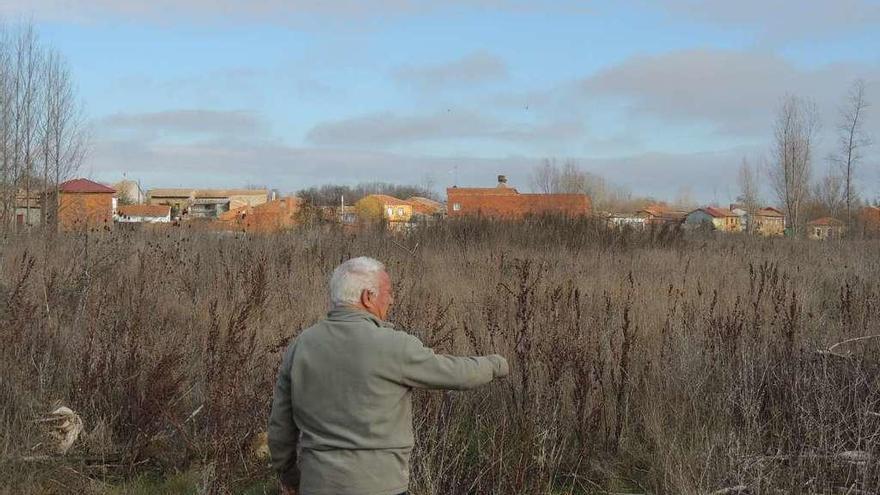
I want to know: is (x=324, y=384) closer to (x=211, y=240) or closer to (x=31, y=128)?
(x=211, y=240)

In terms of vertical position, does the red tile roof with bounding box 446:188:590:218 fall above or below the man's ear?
above

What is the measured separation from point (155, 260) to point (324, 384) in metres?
9.38

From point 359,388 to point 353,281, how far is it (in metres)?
0.40

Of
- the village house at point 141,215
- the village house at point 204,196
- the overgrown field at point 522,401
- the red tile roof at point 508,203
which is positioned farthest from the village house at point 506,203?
the village house at point 204,196

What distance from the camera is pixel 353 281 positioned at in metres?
2.88

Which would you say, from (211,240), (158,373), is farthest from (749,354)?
(211,240)

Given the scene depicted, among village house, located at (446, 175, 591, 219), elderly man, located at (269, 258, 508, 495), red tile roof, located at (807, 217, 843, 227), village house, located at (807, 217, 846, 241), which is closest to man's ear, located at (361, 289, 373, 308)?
elderly man, located at (269, 258, 508, 495)

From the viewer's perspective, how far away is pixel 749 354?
18.2 feet

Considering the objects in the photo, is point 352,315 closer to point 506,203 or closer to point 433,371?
point 433,371

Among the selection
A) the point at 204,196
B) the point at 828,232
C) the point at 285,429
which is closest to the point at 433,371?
the point at 285,429

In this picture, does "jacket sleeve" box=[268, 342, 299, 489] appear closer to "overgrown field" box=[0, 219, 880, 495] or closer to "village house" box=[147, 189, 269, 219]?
"overgrown field" box=[0, 219, 880, 495]

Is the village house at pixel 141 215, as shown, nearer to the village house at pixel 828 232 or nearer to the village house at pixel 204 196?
the village house at pixel 828 232

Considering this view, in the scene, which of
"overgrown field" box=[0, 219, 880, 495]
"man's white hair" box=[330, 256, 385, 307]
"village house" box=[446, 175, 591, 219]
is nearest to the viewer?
"man's white hair" box=[330, 256, 385, 307]

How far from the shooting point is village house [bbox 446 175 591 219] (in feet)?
70.2
